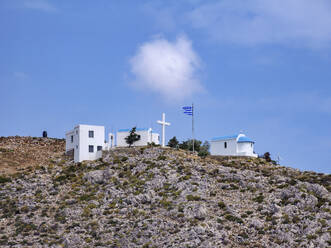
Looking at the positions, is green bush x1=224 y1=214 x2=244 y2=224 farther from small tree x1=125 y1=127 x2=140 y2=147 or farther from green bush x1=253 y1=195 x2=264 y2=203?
small tree x1=125 y1=127 x2=140 y2=147

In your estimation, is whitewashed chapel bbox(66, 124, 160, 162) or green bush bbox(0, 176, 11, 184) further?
whitewashed chapel bbox(66, 124, 160, 162)

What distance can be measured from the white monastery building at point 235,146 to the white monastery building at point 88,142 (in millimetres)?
24311

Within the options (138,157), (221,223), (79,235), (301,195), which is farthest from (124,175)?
(301,195)

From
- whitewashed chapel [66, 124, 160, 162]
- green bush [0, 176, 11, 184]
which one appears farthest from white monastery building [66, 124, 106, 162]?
green bush [0, 176, 11, 184]

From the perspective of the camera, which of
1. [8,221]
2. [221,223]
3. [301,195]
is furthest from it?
[8,221]

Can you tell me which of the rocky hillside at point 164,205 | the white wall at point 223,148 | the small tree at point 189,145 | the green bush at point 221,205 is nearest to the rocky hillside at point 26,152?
the rocky hillside at point 164,205

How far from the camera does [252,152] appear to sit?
90688mm

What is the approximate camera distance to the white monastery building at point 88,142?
8069cm

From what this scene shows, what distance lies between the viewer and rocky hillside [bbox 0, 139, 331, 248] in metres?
50.9

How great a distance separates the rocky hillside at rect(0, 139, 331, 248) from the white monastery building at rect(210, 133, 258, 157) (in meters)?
12.0

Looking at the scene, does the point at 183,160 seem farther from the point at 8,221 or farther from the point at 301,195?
the point at 8,221

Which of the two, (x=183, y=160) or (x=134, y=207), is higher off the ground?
(x=183, y=160)

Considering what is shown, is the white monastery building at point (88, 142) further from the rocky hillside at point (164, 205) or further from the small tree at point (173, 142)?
the small tree at point (173, 142)

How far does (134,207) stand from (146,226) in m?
6.19
